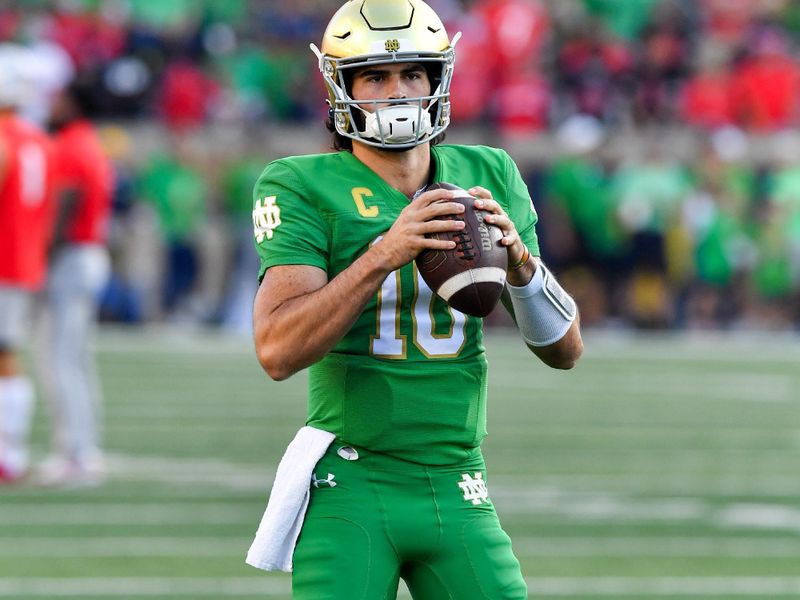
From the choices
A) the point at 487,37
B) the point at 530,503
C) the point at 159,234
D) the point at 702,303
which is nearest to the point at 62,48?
the point at 159,234

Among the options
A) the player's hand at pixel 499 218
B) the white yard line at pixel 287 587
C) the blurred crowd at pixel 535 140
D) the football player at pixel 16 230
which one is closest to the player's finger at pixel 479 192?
the player's hand at pixel 499 218

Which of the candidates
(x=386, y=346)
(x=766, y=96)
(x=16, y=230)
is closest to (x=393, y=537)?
(x=386, y=346)

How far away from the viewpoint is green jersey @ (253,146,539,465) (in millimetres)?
3420

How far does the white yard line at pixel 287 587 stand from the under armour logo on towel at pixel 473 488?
2771mm

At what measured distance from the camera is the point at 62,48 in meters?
17.0

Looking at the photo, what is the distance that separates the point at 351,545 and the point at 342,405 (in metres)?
0.28

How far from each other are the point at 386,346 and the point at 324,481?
29 centimetres

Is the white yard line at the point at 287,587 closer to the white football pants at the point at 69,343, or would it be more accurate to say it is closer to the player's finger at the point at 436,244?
the white football pants at the point at 69,343

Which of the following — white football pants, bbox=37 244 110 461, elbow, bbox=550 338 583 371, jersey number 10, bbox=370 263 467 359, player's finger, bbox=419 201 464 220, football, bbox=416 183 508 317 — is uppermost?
player's finger, bbox=419 201 464 220

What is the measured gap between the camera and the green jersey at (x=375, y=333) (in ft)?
11.2

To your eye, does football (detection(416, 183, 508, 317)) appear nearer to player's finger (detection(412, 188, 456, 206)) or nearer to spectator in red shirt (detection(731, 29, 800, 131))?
player's finger (detection(412, 188, 456, 206))

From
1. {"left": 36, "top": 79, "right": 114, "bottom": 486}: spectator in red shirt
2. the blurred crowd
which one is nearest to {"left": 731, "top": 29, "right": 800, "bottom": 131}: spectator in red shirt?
the blurred crowd

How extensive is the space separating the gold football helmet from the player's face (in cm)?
2

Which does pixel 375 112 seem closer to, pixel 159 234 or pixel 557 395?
pixel 557 395
